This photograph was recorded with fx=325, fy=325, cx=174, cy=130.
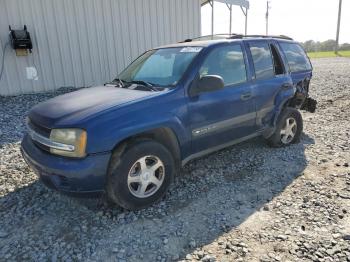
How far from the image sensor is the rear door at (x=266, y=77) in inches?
181

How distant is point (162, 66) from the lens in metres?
4.29

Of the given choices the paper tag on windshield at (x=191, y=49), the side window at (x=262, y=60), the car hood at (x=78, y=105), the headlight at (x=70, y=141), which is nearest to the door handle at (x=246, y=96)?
the side window at (x=262, y=60)

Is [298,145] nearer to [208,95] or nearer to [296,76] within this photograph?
[296,76]

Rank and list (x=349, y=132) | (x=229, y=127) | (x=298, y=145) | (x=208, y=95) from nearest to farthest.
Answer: (x=208, y=95), (x=229, y=127), (x=298, y=145), (x=349, y=132)

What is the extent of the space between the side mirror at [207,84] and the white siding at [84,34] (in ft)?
22.7

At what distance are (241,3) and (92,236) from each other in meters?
10.4

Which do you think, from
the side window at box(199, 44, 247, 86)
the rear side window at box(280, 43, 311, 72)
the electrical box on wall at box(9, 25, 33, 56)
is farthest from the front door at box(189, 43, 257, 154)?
the electrical box on wall at box(9, 25, 33, 56)

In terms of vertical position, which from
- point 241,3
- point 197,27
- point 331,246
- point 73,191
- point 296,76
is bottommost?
point 331,246

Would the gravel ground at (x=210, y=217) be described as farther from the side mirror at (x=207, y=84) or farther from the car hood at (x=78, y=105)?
the side mirror at (x=207, y=84)

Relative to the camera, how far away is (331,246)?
9.52 feet

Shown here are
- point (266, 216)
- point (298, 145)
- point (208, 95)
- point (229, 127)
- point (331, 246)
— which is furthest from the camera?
point (298, 145)

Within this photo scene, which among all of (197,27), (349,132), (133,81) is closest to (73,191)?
(133,81)

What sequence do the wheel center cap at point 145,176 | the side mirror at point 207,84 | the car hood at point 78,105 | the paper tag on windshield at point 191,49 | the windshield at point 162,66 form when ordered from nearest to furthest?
the car hood at point 78,105 → the wheel center cap at point 145,176 → the side mirror at point 207,84 → the windshield at point 162,66 → the paper tag on windshield at point 191,49

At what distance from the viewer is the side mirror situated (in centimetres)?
373
